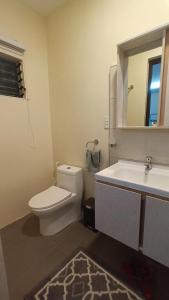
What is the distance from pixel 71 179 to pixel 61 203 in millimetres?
314

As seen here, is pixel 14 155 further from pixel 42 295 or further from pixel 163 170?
pixel 163 170

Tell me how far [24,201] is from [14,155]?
636mm

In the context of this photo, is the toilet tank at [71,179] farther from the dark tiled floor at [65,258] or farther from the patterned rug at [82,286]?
the patterned rug at [82,286]

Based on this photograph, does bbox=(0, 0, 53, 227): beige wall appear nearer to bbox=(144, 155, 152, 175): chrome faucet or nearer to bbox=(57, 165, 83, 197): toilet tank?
bbox=(57, 165, 83, 197): toilet tank

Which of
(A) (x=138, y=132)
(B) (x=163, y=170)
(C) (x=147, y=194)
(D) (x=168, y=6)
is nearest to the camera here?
(C) (x=147, y=194)

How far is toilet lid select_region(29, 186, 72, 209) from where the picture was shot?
1.61m

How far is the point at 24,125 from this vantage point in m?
1.98

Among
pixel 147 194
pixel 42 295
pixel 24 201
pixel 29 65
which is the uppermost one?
pixel 29 65

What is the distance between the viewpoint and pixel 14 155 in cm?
191

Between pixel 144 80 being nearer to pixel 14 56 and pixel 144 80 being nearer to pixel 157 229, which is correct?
pixel 157 229

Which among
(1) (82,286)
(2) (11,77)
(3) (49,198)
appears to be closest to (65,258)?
(1) (82,286)

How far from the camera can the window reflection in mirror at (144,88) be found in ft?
4.45

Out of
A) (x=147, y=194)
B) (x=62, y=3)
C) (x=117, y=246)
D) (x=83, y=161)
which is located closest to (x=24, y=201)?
(x=83, y=161)

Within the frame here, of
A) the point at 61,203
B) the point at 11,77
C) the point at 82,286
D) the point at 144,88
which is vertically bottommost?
the point at 82,286
